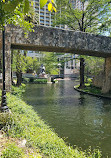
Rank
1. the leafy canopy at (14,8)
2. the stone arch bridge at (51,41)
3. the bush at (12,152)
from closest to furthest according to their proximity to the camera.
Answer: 1. the leafy canopy at (14,8)
2. the bush at (12,152)
3. the stone arch bridge at (51,41)

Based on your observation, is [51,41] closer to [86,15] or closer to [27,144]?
[27,144]

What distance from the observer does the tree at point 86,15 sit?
14.1 meters

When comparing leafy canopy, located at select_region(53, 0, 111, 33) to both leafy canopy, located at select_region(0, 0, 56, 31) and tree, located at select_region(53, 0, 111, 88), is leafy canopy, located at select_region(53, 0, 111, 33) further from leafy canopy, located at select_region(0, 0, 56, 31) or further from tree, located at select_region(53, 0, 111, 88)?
leafy canopy, located at select_region(0, 0, 56, 31)

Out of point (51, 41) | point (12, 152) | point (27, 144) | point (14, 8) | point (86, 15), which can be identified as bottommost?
point (27, 144)

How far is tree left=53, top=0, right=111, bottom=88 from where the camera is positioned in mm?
14133

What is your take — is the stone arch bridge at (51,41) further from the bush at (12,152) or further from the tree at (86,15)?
the tree at (86,15)

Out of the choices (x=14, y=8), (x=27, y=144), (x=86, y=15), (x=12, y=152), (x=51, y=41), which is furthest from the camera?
(x=86, y=15)

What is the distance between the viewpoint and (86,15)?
15070 mm

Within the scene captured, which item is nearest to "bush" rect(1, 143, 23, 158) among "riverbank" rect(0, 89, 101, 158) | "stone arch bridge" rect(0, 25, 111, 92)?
"riverbank" rect(0, 89, 101, 158)

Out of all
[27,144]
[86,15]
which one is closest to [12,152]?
[27,144]

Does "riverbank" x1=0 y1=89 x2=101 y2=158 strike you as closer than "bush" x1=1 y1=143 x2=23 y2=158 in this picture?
No

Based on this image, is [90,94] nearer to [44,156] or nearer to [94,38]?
[94,38]

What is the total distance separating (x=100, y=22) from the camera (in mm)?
14977

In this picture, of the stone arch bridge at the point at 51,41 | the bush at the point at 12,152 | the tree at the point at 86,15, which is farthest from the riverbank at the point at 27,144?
the tree at the point at 86,15
